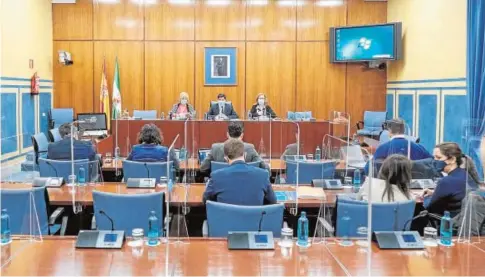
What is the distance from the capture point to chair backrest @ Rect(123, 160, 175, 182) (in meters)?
4.87

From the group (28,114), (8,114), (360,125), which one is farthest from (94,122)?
(360,125)

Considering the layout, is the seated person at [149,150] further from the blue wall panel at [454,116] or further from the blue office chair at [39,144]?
the blue wall panel at [454,116]

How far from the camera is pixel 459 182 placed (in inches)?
149

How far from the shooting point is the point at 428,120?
348 inches

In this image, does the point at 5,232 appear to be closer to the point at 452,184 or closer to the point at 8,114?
the point at 452,184

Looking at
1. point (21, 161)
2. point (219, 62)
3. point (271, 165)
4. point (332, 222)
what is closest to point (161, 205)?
point (332, 222)

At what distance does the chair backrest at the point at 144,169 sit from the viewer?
487 centimetres

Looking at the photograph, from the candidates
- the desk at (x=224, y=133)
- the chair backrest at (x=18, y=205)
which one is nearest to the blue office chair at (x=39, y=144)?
the desk at (x=224, y=133)

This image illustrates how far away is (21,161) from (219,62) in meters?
6.78

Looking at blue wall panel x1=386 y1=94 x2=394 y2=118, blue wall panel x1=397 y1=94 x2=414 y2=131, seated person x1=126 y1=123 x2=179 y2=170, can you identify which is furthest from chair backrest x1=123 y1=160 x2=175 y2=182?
blue wall panel x1=386 y1=94 x2=394 y2=118

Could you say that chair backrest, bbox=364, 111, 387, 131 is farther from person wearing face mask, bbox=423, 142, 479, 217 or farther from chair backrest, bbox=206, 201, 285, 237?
chair backrest, bbox=206, 201, 285, 237

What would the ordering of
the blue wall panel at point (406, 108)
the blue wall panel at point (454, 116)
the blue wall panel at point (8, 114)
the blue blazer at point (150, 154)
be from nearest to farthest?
the blue blazer at point (150, 154) → the blue wall panel at point (454, 116) → the blue wall panel at point (8, 114) → the blue wall panel at point (406, 108)

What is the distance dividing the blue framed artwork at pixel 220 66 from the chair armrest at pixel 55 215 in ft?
24.4

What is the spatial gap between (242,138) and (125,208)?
170 inches
